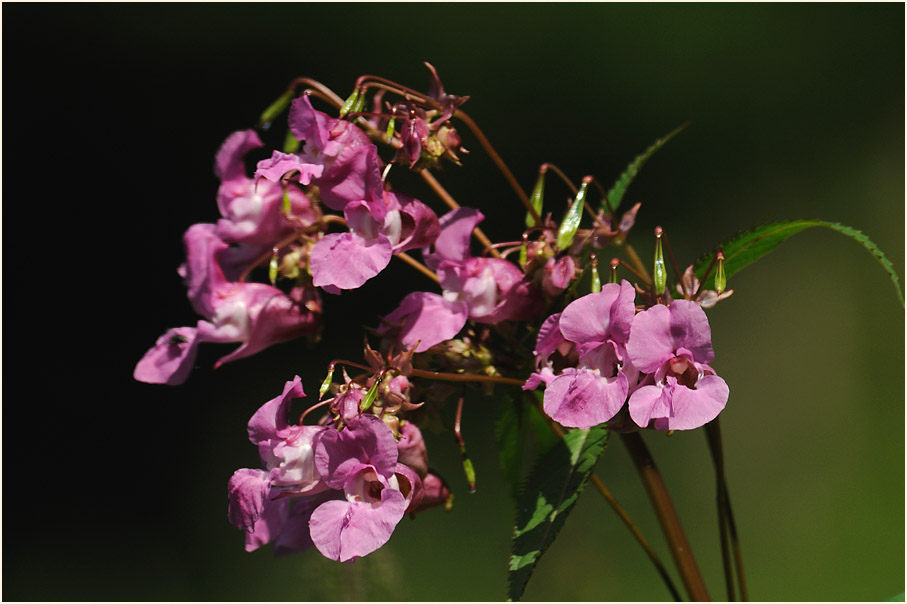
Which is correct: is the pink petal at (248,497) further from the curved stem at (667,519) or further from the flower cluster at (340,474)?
the curved stem at (667,519)

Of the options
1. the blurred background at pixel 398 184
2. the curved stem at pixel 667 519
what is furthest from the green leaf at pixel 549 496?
the blurred background at pixel 398 184

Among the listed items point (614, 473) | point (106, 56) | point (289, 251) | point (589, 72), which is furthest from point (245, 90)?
point (289, 251)

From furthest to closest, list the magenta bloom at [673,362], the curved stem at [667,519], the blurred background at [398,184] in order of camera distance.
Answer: the blurred background at [398,184] < the curved stem at [667,519] < the magenta bloom at [673,362]

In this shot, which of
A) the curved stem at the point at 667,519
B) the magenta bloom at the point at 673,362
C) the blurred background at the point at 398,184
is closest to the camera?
the magenta bloom at the point at 673,362

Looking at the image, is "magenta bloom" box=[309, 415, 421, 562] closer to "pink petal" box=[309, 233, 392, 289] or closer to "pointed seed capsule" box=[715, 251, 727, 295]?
"pink petal" box=[309, 233, 392, 289]

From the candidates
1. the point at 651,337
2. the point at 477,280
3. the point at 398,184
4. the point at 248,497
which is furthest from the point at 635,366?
the point at 398,184

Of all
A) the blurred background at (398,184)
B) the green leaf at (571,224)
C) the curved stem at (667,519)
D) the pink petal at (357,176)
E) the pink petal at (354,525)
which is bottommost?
the blurred background at (398,184)

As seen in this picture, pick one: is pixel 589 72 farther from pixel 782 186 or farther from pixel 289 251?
pixel 289 251

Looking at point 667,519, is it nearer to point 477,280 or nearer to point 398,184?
point 477,280
